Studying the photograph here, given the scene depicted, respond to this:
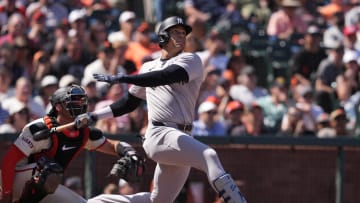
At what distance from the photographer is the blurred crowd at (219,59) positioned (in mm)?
12250

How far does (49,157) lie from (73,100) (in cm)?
50

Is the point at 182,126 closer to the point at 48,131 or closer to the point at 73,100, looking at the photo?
the point at 73,100

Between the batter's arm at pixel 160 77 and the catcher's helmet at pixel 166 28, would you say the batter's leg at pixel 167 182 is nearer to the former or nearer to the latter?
the batter's arm at pixel 160 77

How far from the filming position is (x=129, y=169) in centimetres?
826

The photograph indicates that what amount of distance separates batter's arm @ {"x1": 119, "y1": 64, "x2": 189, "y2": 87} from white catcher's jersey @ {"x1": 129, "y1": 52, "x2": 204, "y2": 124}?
9 cm

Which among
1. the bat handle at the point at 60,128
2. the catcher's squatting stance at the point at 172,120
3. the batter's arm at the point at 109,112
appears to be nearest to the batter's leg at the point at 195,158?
the catcher's squatting stance at the point at 172,120

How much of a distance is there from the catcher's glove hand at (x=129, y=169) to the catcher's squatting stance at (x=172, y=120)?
129 mm

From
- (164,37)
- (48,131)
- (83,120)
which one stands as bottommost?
(48,131)

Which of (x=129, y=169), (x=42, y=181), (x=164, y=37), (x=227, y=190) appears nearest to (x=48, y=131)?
(x=42, y=181)

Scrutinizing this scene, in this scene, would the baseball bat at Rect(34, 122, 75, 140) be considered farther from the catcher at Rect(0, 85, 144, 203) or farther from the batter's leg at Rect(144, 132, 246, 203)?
the batter's leg at Rect(144, 132, 246, 203)

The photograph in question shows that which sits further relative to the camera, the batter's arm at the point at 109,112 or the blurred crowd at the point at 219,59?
the blurred crowd at the point at 219,59

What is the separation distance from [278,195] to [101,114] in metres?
3.60

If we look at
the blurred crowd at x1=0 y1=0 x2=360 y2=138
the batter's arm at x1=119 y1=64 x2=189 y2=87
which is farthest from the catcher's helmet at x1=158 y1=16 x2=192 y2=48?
the blurred crowd at x1=0 y1=0 x2=360 y2=138

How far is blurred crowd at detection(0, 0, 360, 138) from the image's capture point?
40.2 ft
